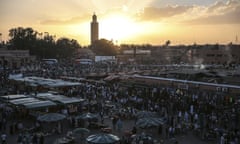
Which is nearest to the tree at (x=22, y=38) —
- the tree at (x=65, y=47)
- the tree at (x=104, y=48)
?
the tree at (x=65, y=47)

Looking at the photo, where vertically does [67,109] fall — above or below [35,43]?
below

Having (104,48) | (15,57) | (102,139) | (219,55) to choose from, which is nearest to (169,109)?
(102,139)

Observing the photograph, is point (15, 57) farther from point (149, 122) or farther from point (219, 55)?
point (149, 122)

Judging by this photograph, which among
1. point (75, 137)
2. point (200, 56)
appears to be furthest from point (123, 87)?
point (200, 56)

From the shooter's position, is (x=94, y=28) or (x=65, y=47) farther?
(x=94, y=28)

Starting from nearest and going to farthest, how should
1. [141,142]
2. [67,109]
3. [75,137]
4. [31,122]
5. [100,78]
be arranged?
[141,142]
[75,137]
[31,122]
[67,109]
[100,78]

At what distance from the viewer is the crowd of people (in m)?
18.8

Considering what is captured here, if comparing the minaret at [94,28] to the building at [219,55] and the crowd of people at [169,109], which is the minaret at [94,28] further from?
the crowd of people at [169,109]

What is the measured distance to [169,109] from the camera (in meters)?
25.3

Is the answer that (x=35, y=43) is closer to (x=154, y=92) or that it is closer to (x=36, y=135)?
(x=154, y=92)

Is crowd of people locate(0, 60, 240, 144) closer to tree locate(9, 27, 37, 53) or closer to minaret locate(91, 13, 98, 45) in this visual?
tree locate(9, 27, 37, 53)

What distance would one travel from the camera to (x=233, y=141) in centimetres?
1728

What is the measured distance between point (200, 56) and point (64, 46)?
38760 millimetres

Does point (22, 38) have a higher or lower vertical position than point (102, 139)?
higher
